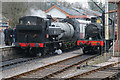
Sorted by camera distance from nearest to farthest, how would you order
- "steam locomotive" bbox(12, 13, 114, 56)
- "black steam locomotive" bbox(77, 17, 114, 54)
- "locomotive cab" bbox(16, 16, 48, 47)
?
"locomotive cab" bbox(16, 16, 48, 47)
"steam locomotive" bbox(12, 13, 114, 56)
"black steam locomotive" bbox(77, 17, 114, 54)

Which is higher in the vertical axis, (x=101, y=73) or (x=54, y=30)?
(x=54, y=30)

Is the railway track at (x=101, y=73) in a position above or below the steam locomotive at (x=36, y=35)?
below

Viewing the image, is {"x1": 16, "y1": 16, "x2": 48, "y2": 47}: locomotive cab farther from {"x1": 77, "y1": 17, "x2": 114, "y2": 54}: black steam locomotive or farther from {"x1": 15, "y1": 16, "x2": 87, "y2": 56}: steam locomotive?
{"x1": 77, "y1": 17, "x2": 114, "y2": 54}: black steam locomotive

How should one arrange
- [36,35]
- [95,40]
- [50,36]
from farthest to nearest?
[95,40] < [50,36] < [36,35]

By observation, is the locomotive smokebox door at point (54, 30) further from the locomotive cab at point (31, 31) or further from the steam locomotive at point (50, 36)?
the locomotive cab at point (31, 31)

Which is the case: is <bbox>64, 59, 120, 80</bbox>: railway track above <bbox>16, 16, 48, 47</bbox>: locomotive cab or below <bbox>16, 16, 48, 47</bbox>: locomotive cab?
below

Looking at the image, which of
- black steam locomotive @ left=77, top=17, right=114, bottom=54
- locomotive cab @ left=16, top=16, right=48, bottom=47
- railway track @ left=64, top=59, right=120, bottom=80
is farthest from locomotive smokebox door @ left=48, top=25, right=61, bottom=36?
railway track @ left=64, top=59, right=120, bottom=80

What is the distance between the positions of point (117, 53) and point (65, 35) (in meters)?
5.41

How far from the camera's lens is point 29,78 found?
9.05 m

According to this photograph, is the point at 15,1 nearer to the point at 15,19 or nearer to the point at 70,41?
the point at 15,19

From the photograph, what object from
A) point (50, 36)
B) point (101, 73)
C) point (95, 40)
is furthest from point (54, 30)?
point (101, 73)

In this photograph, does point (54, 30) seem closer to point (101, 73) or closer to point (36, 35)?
point (36, 35)

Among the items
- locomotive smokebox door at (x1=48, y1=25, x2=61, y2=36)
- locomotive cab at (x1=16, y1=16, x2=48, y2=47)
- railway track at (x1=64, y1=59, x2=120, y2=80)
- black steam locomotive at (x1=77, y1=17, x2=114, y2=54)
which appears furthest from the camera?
black steam locomotive at (x1=77, y1=17, x2=114, y2=54)

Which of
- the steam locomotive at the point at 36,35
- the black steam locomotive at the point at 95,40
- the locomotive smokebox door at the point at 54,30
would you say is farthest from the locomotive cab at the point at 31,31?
the black steam locomotive at the point at 95,40
